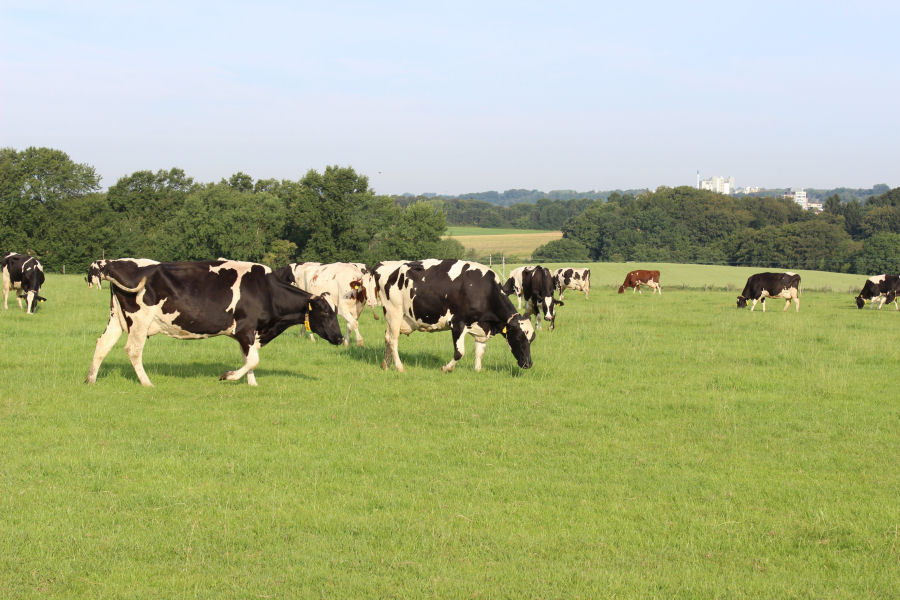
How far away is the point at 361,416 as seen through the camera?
11078 millimetres

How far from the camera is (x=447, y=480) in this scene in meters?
8.22

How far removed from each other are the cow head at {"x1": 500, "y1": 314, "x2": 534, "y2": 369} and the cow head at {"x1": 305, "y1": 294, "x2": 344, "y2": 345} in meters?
3.13

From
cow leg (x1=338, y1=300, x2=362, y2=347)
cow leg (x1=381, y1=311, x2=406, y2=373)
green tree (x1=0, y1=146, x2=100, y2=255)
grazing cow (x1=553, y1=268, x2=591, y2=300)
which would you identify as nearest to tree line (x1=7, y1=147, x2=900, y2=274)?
green tree (x1=0, y1=146, x2=100, y2=255)

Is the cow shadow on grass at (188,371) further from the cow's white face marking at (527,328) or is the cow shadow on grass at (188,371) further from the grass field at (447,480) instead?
the cow's white face marking at (527,328)

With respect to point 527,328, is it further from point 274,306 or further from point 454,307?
point 274,306

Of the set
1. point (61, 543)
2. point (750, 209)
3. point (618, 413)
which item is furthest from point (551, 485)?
point (750, 209)

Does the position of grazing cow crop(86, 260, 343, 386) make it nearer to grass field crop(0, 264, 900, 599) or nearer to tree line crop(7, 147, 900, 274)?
grass field crop(0, 264, 900, 599)

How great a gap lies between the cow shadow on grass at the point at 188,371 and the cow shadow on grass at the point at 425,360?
1936mm

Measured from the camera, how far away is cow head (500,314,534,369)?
14422 mm

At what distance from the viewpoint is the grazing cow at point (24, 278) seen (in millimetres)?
25266

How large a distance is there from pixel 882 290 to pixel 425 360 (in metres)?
25.3

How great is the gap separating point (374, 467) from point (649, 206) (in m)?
120

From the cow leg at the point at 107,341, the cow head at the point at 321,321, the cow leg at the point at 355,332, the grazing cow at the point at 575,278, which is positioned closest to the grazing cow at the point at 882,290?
the grazing cow at the point at 575,278

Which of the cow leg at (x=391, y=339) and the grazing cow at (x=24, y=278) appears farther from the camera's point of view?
the grazing cow at (x=24, y=278)
